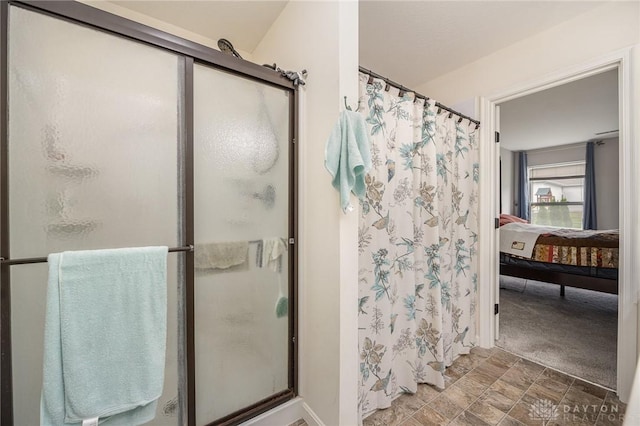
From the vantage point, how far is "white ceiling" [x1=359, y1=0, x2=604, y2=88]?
1.63m

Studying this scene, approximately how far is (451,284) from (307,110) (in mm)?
1618

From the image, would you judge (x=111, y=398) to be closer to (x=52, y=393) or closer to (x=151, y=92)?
(x=52, y=393)

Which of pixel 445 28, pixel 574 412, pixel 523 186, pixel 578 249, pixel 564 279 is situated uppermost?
pixel 445 28

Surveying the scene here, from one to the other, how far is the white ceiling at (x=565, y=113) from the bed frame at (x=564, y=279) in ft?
6.41

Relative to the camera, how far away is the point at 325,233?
1.31 meters

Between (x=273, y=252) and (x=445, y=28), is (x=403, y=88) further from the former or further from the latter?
(x=273, y=252)

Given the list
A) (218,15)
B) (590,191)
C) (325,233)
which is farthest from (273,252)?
(590,191)

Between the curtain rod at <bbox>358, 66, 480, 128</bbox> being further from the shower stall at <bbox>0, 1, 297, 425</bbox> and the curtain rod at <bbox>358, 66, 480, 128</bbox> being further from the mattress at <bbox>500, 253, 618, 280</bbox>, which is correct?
the mattress at <bbox>500, 253, 618, 280</bbox>

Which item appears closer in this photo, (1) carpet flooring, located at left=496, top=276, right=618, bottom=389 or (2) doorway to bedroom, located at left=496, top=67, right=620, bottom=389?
(1) carpet flooring, located at left=496, top=276, right=618, bottom=389

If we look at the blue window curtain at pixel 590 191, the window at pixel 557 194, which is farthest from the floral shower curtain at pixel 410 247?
the window at pixel 557 194

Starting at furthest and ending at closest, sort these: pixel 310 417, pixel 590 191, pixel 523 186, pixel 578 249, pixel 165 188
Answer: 1. pixel 523 186
2. pixel 590 191
3. pixel 578 249
4. pixel 310 417
5. pixel 165 188

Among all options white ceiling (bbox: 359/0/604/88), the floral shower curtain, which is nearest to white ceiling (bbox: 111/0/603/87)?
white ceiling (bbox: 359/0/604/88)

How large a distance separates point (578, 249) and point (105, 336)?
3948 mm

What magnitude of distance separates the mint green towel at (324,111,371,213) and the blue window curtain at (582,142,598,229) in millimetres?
6397
